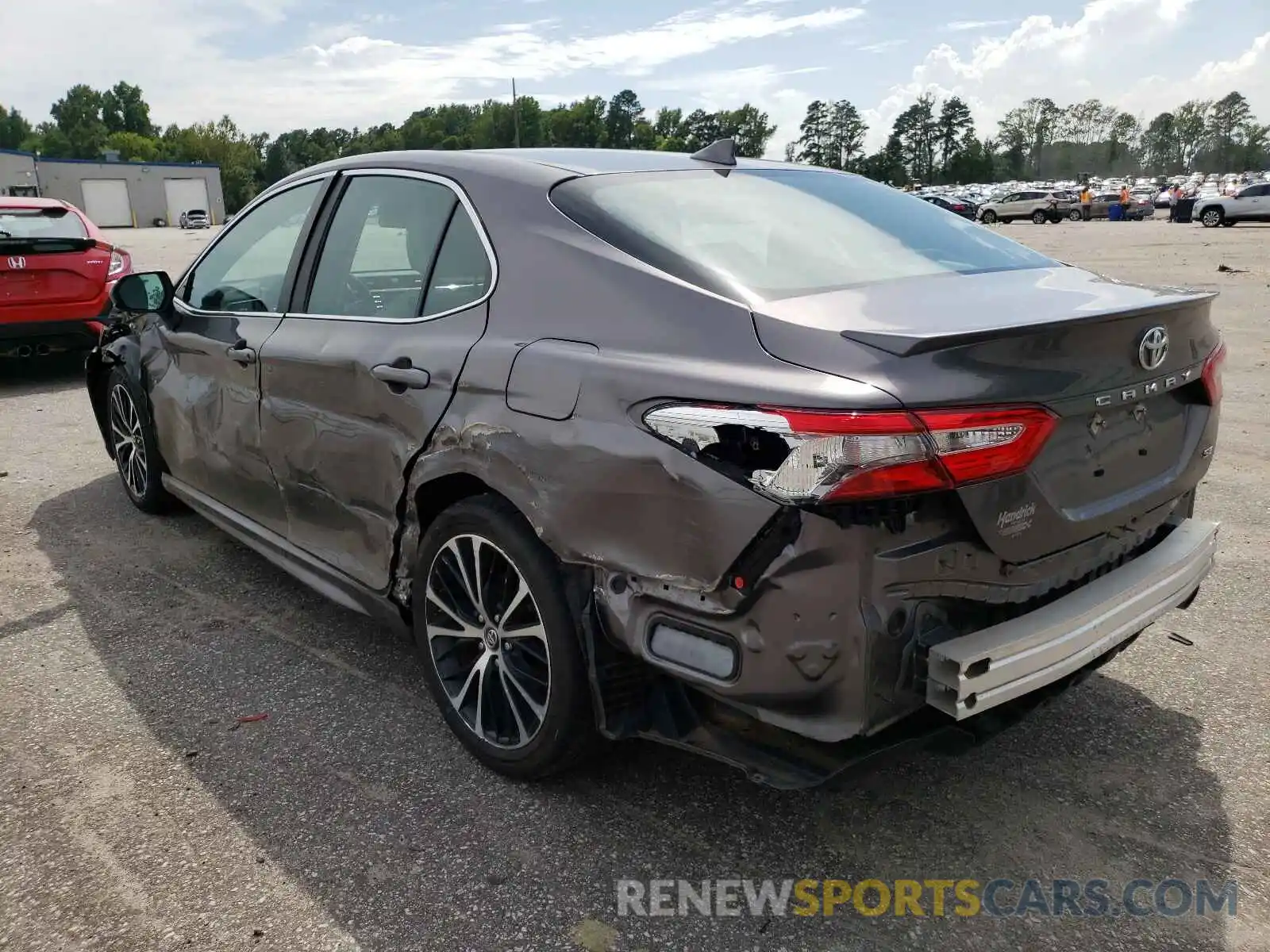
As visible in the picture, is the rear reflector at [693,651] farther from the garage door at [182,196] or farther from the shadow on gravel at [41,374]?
the garage door at [182,196]

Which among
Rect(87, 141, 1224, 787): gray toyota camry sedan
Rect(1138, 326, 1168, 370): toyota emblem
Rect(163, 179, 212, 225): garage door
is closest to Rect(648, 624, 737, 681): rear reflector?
Rect(87, 141, 1224, 787): gray toyota camry sedan

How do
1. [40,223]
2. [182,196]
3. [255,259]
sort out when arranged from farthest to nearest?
[182,196]
[40,223]
[255,259]

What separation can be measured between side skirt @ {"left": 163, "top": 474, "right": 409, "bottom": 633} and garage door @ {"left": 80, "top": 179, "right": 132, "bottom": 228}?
96435mm

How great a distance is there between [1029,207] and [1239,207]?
14813mm

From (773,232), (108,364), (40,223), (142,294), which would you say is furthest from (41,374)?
(773,232)

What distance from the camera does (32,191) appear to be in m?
77.0

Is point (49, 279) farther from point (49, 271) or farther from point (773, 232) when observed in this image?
point (773, 232)

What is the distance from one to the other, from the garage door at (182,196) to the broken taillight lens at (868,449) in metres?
104

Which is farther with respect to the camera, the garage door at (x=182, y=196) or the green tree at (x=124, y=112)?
the green tree at (x=124, y=112)

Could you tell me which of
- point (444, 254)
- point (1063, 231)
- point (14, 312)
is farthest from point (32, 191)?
point (444, 254)

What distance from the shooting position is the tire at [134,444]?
16.1 ft

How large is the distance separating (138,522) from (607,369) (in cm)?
387

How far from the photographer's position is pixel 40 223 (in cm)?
892

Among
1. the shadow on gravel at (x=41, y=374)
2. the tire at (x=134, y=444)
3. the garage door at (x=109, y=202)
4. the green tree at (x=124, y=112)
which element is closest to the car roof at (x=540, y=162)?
the tire at (x=134, y=444)
